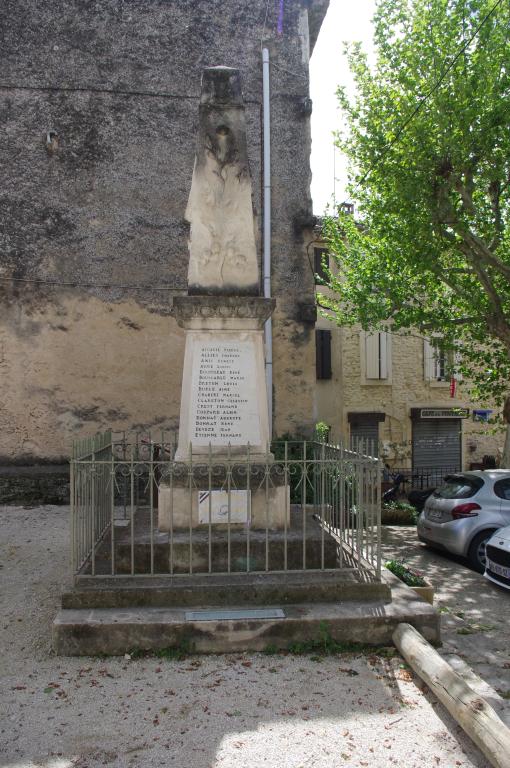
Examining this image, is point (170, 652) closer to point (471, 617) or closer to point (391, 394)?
point (471, 617)

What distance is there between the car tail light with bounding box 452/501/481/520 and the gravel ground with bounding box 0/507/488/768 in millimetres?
4696

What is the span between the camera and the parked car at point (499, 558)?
703cm

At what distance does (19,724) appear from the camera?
357cm

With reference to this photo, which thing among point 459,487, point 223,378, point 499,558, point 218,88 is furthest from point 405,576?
point 218,88

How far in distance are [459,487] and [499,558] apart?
210 cm

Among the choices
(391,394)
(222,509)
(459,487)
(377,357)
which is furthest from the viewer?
(391,394)

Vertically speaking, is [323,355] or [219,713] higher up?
[323,355]

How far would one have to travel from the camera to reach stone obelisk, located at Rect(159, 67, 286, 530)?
5.82m

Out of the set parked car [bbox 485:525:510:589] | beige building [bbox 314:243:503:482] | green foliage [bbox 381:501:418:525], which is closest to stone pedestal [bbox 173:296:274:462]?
parked car [bbox 485:525:510:589]

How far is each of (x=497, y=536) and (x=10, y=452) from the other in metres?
8.55

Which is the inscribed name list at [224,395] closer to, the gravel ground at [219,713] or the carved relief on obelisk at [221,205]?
the carved relief on obelisk at [221,205]

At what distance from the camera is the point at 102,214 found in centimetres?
1225

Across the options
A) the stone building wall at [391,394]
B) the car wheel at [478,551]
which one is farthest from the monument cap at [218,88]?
the stone building wall at [391,394]

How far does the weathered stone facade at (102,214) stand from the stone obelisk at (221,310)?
630 centimetres
